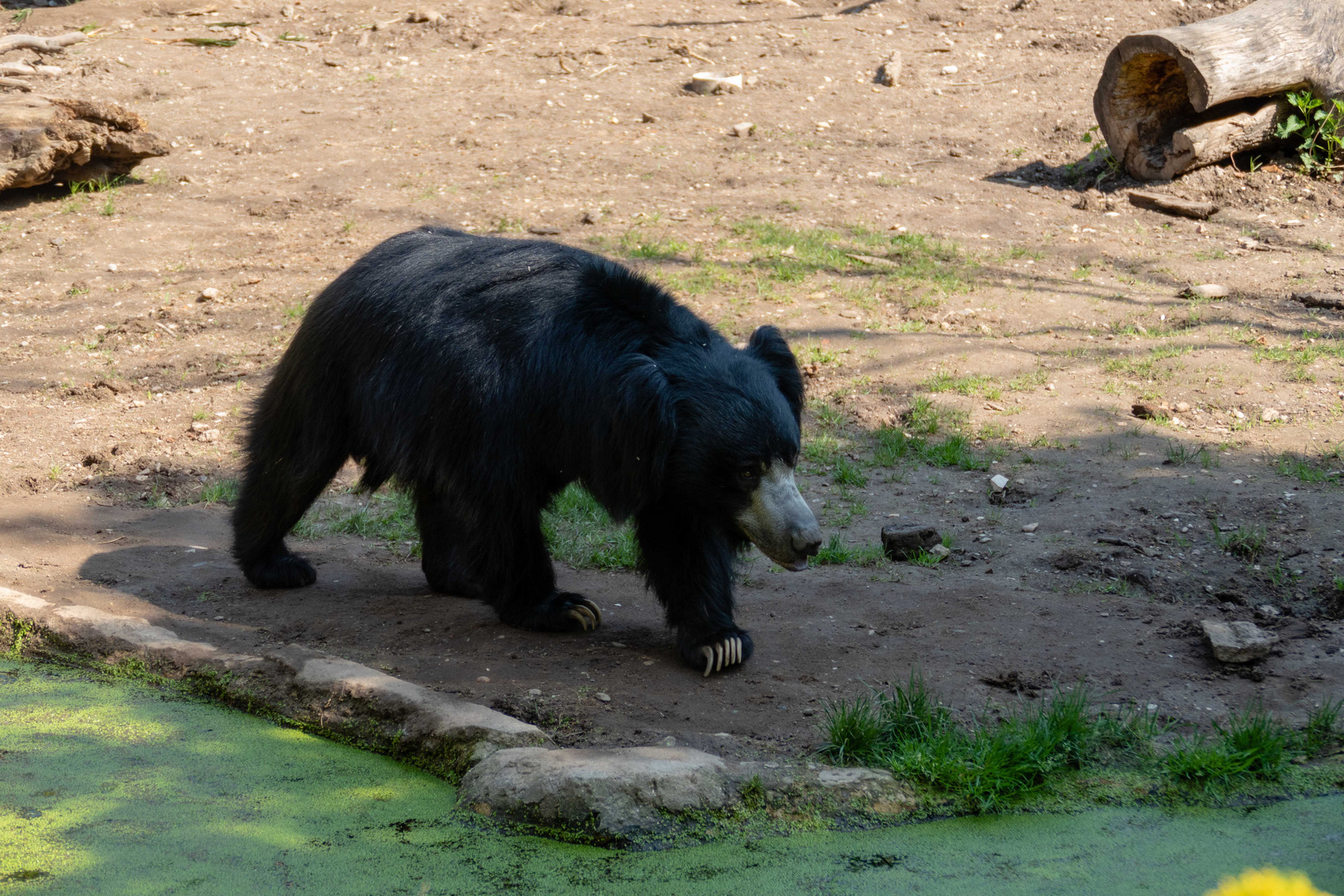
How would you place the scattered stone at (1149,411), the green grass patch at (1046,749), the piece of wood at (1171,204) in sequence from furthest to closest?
the piece of wood at (1171,204) → the scattered stone at (1149,411) → the green grass patch at (1046,749)

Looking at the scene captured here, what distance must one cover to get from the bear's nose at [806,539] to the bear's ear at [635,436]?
16.1 inches

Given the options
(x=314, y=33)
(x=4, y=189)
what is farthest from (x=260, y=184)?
(x=314, y=33)

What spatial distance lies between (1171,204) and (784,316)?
3.15 metres

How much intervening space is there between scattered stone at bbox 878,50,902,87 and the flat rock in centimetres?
872

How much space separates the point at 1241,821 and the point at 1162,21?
9950 millimetres

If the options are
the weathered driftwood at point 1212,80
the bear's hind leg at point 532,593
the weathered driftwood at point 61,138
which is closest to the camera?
the bear's hind leg at point 532,593

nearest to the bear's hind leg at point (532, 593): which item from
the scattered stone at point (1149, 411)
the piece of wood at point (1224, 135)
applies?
the scattered stone at point (1149, 411)

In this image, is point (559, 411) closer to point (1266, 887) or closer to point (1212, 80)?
point (1266, 887)

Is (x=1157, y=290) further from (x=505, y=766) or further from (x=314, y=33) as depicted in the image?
(x=314, y=33)

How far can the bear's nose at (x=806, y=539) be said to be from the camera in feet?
10.2

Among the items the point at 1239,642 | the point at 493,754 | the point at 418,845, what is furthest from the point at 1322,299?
the point at 418,845

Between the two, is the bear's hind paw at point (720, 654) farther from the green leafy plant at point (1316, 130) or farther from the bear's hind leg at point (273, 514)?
the green leafy plant at point (1316, 130)

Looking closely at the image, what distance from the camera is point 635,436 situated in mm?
3164

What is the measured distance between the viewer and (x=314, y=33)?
11078mm
